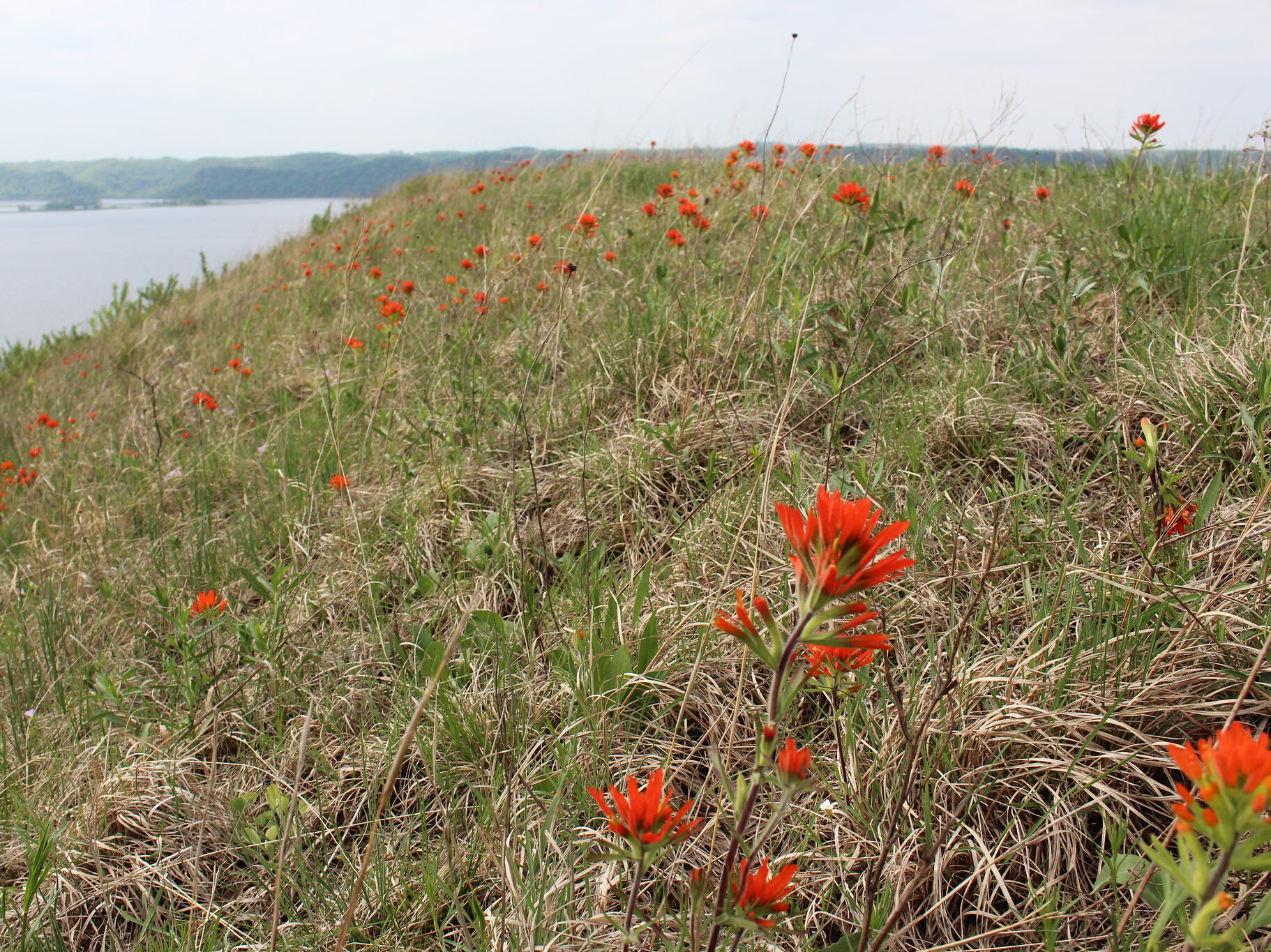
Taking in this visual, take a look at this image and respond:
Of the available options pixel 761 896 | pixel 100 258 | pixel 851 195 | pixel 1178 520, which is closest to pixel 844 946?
pixel 761 896

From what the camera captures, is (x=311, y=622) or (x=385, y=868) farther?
(x=311, y=622)

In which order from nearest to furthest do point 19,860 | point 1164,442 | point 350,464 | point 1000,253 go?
point 19,860 → point 1164,442 → point 350,464 → point 1000,253

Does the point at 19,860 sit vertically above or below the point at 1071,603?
below

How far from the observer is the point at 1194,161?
3.73 metres

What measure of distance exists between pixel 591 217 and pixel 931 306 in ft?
4.32

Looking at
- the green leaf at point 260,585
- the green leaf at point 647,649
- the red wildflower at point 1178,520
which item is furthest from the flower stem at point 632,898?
the green leaf at point 260,585

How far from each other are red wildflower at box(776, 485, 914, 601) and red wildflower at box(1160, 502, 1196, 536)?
108cm

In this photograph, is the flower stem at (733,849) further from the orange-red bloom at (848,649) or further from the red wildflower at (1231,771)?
the red wildflower at (1231,771)

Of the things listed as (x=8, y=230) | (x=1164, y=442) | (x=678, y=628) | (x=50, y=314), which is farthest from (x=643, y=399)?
(x=8, y=230)

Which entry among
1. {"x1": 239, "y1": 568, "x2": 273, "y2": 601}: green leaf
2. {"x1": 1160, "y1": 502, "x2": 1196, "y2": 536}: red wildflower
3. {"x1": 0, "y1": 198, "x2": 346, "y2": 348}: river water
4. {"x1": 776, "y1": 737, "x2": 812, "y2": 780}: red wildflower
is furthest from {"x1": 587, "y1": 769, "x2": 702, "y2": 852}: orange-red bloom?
Result: {"x1": 0, "y1": 198, "x2": 346, "y2": 348}: river water

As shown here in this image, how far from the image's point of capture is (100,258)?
1487 centimetres

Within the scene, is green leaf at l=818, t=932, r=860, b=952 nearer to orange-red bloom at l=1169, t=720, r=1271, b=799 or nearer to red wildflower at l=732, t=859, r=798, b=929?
red wildflower at l=732, t=859, r=798, b=929

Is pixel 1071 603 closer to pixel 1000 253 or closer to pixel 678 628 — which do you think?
pixel 678 628

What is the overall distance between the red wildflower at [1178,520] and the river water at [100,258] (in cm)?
1083
